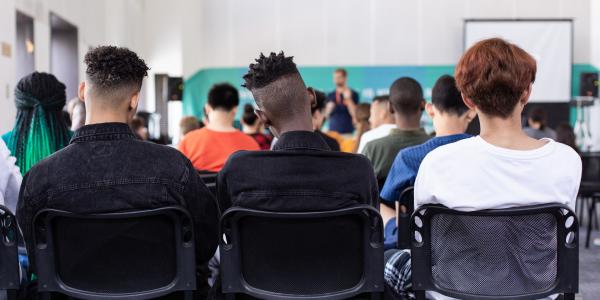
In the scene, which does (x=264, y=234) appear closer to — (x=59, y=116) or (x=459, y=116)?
(x=459, y=116)

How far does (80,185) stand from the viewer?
1.55 metres

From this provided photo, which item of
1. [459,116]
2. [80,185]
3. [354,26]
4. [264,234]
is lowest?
[264,234]

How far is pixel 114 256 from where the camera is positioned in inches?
61.1

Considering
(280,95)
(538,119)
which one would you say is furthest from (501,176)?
(538,119)

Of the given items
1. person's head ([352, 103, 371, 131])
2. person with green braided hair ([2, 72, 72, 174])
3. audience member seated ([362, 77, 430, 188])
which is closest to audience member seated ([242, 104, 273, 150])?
person's head ([352, 103, 371, 131])

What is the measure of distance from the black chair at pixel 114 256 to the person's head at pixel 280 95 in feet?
1.38

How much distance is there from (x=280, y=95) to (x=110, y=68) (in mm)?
475

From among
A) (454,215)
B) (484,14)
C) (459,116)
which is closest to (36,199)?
(454,215)

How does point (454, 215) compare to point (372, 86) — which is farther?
point (372, 86)

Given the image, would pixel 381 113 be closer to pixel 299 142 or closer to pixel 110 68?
pixel 299 142

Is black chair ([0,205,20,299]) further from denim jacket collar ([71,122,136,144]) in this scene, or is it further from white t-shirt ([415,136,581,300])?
white t-shirt ([415,136,581,300])

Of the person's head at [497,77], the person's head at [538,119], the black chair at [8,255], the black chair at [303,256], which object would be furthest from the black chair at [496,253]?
the person's head at [538,119]

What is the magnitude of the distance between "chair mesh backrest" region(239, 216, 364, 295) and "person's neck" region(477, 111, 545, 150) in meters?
0.41

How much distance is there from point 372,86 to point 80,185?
9.62m
